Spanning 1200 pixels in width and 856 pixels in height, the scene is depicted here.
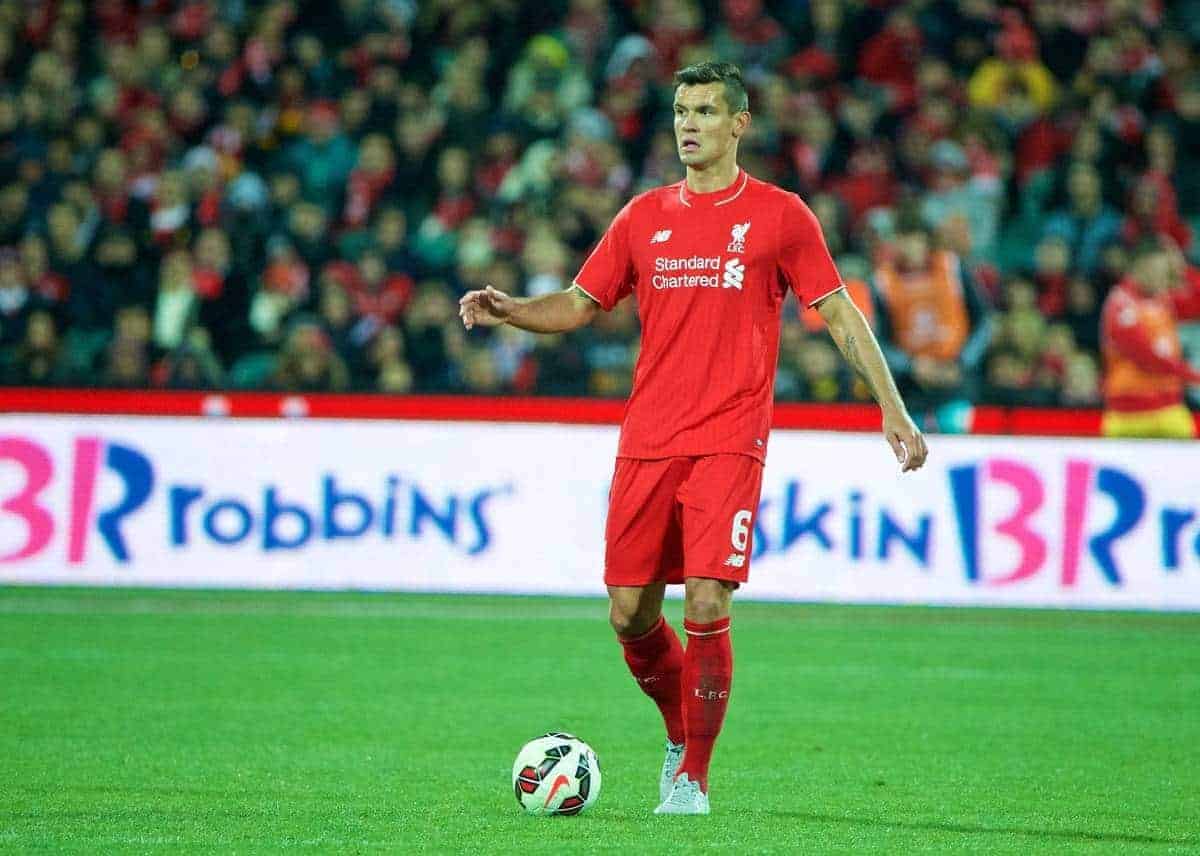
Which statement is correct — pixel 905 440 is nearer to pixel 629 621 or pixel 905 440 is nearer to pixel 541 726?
pixel 629 621

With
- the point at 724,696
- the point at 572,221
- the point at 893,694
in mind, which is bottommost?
the point at 893,694

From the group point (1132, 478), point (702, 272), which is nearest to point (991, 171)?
point (1132, 478)

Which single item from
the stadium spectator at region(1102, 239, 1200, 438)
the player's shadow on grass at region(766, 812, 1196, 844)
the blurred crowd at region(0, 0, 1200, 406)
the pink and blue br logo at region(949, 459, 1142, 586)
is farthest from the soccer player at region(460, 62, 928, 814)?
the stadium spectator at region(1102, 239, 1200, 438)

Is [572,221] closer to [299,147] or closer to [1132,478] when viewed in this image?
[299,147]

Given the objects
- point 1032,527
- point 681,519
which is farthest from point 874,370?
point 1032,527

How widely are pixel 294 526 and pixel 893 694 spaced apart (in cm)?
496

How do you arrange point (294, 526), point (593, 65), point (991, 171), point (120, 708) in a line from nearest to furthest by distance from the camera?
1. point (120, 708)
2. point (294, 526)
3. point (991, 171)
4. point (593, 65)

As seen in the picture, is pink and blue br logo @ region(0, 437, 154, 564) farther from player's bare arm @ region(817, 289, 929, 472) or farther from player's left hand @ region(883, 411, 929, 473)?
player's left hand @ region(883, 411, 929, 473)

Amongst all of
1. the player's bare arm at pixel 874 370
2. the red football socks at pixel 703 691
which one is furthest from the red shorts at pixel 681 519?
the player's bare arm at pixel 874 370

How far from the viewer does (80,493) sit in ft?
43.6

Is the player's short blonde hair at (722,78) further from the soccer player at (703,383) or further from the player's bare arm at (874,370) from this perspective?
the player's bare arm at (874,370)

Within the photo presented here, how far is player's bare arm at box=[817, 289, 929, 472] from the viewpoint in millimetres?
6266

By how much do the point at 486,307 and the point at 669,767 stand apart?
Answer: 1.54m

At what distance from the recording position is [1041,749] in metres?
8.13
